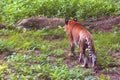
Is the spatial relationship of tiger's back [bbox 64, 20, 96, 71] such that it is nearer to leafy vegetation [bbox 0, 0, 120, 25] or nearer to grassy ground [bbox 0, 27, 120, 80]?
grassy ground [bbox 0, 27, 120, 80]

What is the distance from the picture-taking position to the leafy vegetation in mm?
A: 12789

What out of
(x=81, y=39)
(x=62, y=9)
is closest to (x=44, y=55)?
(x=81, y=39)

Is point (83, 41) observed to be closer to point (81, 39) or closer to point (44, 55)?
point (81, 39)

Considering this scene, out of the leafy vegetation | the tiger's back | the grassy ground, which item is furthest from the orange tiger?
the leafy vegetation

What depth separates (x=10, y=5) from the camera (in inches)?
552

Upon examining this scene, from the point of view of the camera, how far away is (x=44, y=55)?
853 centimetres

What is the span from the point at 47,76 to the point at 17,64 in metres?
1.06

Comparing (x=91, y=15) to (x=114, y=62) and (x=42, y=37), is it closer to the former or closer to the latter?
(x=42, y=37)

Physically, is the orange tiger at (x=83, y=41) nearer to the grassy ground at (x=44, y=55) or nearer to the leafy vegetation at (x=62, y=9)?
the grassy ground at (x=44, y=55)

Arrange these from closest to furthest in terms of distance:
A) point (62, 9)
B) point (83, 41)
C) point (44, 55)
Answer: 1. point (83, 41)
2. point (44, 55)
3. point (62, 9)

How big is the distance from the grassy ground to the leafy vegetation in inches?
68.5

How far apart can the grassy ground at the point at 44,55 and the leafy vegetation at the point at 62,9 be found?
174 centimetres

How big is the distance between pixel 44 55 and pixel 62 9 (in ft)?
15.6

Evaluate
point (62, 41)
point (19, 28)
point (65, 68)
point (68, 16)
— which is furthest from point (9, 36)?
point (65, 68)
